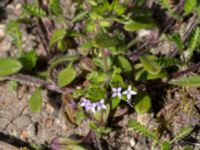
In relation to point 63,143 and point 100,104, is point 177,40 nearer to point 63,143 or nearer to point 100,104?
point 100,104

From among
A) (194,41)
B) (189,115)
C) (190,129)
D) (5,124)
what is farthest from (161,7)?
(5,124)

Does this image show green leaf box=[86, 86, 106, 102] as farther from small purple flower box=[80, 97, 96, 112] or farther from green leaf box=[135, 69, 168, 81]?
green leaf box=[135, 69, 168, 81]

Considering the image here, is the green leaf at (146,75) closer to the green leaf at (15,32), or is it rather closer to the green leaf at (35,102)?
the green leaf at (35,102)

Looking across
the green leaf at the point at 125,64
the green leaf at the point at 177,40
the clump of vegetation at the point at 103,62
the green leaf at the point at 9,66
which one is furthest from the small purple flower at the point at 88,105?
the green leaf at the point at 177,40

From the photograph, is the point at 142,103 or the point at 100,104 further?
the point at 142,103

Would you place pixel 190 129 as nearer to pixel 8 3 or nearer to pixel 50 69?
pixel 50 69

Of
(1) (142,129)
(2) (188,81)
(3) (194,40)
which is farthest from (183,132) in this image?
(3) (194,40)

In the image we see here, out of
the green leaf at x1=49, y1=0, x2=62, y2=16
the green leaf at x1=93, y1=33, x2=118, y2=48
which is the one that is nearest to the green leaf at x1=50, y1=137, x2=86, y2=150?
the green leaf at x1=93, y1=33, x2=118, y2=48
